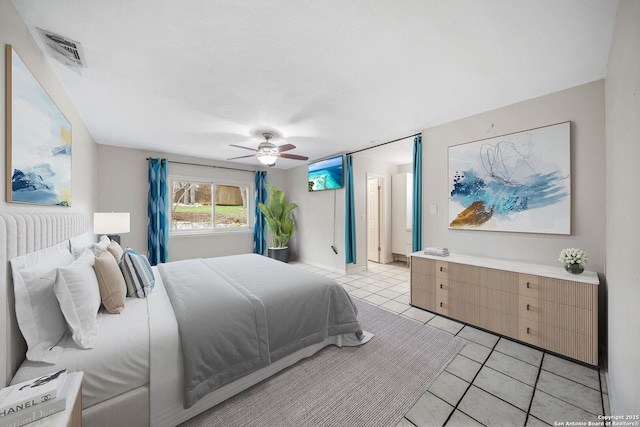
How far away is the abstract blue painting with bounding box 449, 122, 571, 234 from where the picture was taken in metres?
2.24

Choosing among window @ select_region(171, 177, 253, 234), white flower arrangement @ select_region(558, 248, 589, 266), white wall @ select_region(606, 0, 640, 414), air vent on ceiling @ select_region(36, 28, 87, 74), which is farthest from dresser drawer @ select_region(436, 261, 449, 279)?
window @ select_region(171, 177, 253, 234)

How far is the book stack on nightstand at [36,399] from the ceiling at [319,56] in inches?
75.1

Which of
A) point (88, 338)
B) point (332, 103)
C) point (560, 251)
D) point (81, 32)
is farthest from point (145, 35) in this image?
point (560, 251)

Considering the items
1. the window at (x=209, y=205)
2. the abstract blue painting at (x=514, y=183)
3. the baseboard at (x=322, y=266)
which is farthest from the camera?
the window at (x=209, y=205)

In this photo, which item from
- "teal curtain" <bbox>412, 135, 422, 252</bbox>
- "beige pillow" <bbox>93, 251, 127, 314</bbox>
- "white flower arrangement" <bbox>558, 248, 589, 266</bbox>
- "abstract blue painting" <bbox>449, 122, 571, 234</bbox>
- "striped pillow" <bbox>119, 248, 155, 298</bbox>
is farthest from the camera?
"teal curtain" <bbox>412, 135, 422, 252</bbox>

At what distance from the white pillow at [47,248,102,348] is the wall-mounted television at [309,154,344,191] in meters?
3.81

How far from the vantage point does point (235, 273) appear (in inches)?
93.9

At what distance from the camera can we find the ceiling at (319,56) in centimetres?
138

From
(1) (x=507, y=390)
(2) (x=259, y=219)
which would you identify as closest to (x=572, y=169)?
(1) (x=507, y=390)

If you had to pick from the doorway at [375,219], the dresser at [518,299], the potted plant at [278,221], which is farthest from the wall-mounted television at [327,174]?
the dresser at [518,299]

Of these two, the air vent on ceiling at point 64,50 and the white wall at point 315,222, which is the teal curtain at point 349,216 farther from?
the air vent on ceiling at point 64,50

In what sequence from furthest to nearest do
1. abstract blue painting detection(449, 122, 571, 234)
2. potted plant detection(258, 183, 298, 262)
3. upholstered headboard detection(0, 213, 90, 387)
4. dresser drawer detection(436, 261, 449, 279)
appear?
1. potted plant detection(258, 183, 298, 262)
2. dresser drawer detection(436, 261, 449, 279)
3. abstract blue painting detection(449, 122, 571, 234)
4. upholstered headboard detection(0, 213, 90, 387)

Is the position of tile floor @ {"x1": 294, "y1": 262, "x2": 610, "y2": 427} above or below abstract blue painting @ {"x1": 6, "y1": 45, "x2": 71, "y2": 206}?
below

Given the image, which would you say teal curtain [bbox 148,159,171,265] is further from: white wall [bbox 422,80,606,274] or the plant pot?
white wall [bbox 422,80,606,274]
